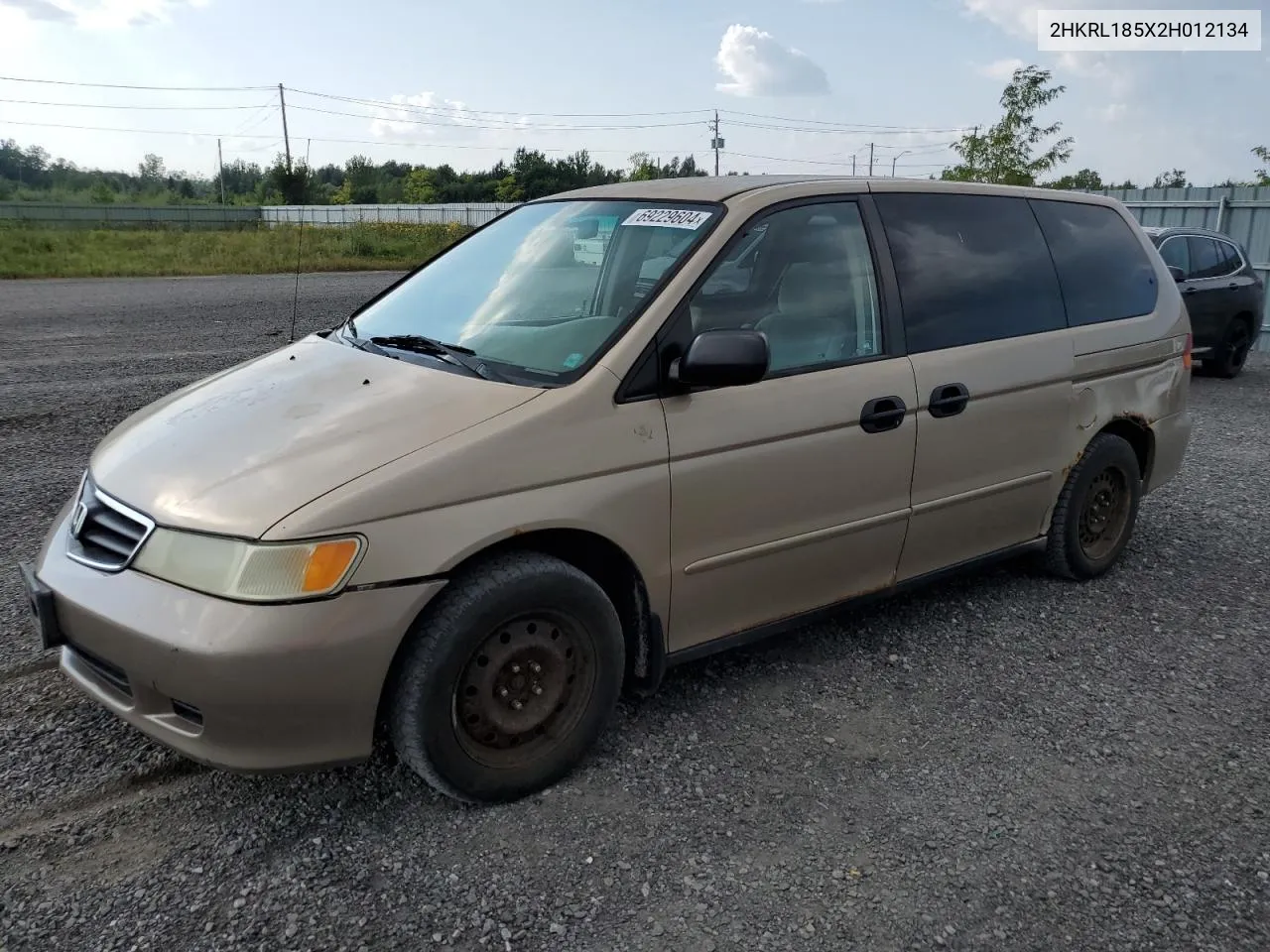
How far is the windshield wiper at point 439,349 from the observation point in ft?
10.3

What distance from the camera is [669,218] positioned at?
3521mm

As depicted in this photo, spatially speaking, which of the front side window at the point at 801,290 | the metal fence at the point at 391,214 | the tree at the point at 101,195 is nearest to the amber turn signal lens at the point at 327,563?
the front side window at the point at 801,290

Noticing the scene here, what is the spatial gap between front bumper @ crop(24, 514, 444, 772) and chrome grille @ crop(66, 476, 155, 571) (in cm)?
6

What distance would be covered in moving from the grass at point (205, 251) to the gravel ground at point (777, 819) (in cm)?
2312

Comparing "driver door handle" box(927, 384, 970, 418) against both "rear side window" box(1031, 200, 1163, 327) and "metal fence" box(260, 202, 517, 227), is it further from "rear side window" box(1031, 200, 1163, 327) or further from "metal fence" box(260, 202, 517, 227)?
"metal fence" box(260, 202, 517, 227)

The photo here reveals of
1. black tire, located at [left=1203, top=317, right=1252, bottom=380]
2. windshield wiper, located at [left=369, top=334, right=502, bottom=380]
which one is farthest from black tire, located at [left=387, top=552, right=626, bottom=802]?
black tire, located at [left=1203, top=317, right=1252, bottom=380]

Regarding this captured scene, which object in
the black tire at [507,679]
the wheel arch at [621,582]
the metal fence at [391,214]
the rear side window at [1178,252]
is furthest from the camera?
the metal fence at [391,214]

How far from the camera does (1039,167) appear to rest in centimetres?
1867

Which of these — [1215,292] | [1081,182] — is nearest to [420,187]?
[1081,182]

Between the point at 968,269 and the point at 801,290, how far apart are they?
94cm

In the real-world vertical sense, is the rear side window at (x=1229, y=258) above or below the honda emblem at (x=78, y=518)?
above

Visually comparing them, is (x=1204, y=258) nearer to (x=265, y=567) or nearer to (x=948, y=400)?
(x=948, y=400)

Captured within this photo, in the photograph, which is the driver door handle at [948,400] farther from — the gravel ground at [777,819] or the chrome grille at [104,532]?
the chrome grille at [104,532]

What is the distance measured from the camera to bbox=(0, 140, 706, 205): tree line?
2603 inches
